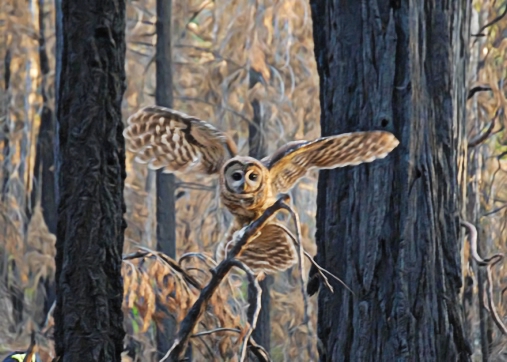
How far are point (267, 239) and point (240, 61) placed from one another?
7.69 m

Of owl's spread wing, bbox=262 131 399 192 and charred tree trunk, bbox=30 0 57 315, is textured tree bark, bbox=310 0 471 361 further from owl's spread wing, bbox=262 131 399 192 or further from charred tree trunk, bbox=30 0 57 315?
charred tree trunk, bbox=30 0 57 315

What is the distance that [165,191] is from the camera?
8953mm

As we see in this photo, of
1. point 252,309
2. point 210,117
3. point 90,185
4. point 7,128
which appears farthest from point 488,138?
point 90,185

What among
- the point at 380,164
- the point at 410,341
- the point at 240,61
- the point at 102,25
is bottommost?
the point at 410,341

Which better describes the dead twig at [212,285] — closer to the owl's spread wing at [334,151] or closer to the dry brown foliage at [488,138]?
the owl's spread wing at [334,151]

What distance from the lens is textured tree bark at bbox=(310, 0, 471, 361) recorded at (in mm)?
3947

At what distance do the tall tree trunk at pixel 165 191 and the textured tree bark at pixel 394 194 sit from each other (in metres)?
4.39

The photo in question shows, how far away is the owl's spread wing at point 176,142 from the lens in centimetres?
424

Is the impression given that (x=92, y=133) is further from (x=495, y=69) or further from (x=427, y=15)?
(x=495, y=69)

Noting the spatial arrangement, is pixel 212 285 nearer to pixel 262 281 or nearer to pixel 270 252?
pixel 270 252

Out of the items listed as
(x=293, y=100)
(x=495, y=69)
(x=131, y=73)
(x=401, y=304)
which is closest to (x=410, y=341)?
(x=401, y=304)

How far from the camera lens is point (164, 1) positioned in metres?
9.81

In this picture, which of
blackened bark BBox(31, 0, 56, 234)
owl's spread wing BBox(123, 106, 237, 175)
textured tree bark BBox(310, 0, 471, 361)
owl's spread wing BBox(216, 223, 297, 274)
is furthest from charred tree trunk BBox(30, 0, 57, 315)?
textured tree bark BBox(310, 0, 471, 361)

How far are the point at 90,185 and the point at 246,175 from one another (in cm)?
65
